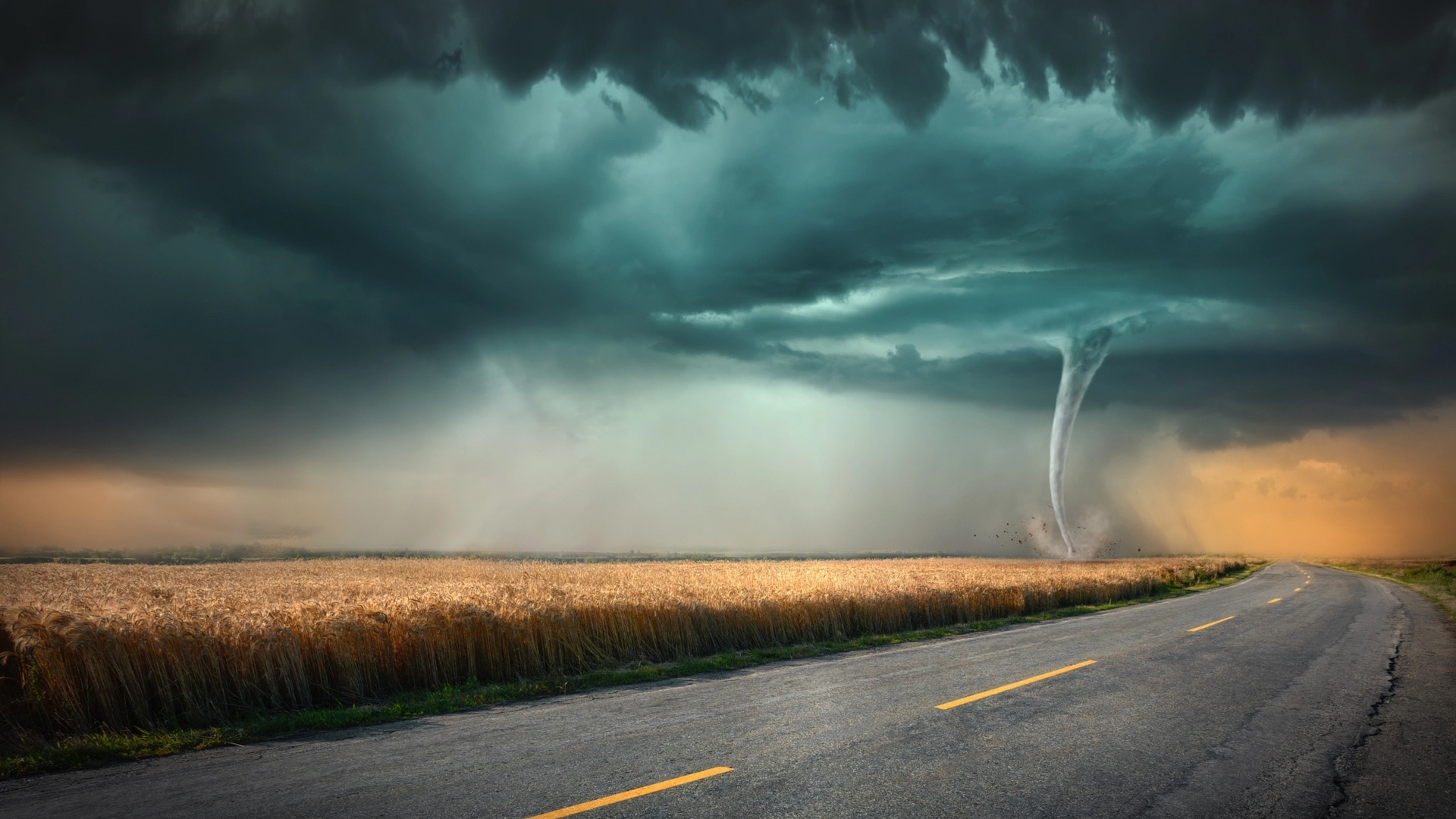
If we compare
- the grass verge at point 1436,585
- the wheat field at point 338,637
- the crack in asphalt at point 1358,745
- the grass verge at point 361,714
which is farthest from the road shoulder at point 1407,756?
the grass verge at point 1436,585

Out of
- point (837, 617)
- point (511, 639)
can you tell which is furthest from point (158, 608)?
point (837, 617)

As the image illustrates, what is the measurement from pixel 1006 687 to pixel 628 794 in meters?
6.81

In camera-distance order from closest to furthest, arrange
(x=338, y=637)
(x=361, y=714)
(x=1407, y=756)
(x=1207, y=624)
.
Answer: (x=1407, y=756) < (x=361, y=714) < (x=338, y=637) < (x=1207, y=624)

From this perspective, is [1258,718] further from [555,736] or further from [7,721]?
[7,721]

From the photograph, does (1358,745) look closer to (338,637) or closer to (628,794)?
(628,794)

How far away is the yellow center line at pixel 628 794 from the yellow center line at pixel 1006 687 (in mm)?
3965

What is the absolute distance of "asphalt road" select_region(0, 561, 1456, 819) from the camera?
6.04 meters

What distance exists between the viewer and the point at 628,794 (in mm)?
6059

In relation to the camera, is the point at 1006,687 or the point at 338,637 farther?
the point at 338,637

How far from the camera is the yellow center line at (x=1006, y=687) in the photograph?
30.9 feet

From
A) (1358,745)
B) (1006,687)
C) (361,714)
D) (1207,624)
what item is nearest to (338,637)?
(361,714)

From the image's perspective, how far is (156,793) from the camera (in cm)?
660

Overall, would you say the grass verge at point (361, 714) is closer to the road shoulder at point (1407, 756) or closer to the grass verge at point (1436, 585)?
the road shoulder at point (1407, 756)

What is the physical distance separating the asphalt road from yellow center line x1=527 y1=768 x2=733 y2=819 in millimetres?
73
